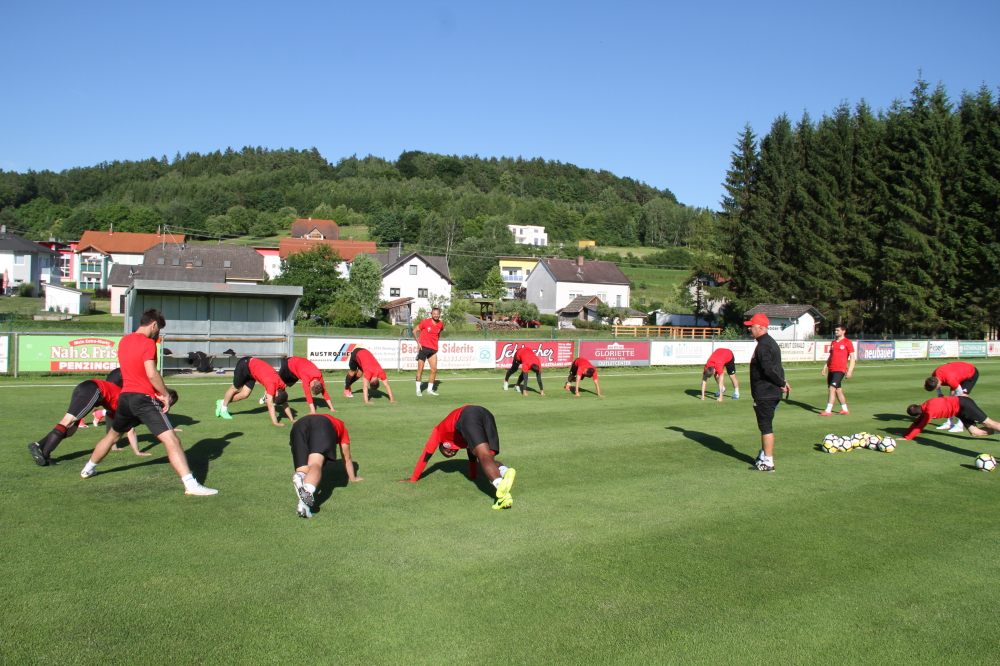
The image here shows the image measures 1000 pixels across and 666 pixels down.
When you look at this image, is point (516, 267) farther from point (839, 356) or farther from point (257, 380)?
point (257, 380)

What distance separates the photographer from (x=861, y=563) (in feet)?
19.2

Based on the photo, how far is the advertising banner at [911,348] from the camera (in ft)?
122

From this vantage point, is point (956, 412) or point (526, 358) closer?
point (956, 412)

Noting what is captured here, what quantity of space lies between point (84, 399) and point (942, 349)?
45.0 m

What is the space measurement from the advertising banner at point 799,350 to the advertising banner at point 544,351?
43.5 ft

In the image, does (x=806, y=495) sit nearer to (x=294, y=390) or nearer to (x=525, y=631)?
(x=525, y=631)

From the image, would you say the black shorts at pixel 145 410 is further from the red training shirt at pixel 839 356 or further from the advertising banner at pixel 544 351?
the advertising banner at pixel 544 351

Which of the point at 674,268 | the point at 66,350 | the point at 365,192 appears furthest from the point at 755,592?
the point at 365,192

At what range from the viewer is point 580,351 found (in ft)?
87.5

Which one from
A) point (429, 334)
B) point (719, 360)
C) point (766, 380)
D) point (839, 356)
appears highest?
point (429, 334)

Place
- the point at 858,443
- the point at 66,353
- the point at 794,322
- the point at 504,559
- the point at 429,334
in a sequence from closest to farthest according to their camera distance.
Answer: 1. the point at 504,559
2. the point at 858,443
3. the point at 429,334
4. the point at 66,353
5. the point at 794,322

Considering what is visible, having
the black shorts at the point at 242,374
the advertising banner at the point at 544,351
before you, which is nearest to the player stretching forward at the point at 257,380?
the black shorts at the point at 242,374

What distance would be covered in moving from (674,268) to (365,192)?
79780mm

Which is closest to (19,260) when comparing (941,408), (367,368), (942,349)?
Result: (367,368)
